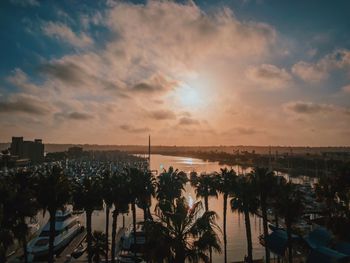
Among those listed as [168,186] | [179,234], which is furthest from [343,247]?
[179,234]

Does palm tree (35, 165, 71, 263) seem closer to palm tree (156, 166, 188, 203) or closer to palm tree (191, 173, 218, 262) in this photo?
palm tree (156, 166, 188, 203)

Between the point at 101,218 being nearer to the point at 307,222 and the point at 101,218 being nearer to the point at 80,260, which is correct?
the point at 80,260

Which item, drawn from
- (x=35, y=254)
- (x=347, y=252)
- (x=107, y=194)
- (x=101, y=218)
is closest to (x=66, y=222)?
(x=35, y=254)

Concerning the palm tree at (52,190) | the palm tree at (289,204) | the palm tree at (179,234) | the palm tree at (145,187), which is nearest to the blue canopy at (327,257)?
the palm tree at (289,204)

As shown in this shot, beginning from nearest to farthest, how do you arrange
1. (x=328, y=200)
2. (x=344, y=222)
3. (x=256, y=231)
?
1. (x=344, y=222)
2. (x=328, y=200)
3. (x=256, y=231)

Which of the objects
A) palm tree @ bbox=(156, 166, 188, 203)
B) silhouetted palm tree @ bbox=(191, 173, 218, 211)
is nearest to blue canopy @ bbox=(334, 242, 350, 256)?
silhouetted palm tree @ bbox=(191, 173, 218, 211)

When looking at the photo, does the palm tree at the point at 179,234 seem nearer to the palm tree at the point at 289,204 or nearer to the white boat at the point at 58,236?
the palm tree at the point at 289,204
